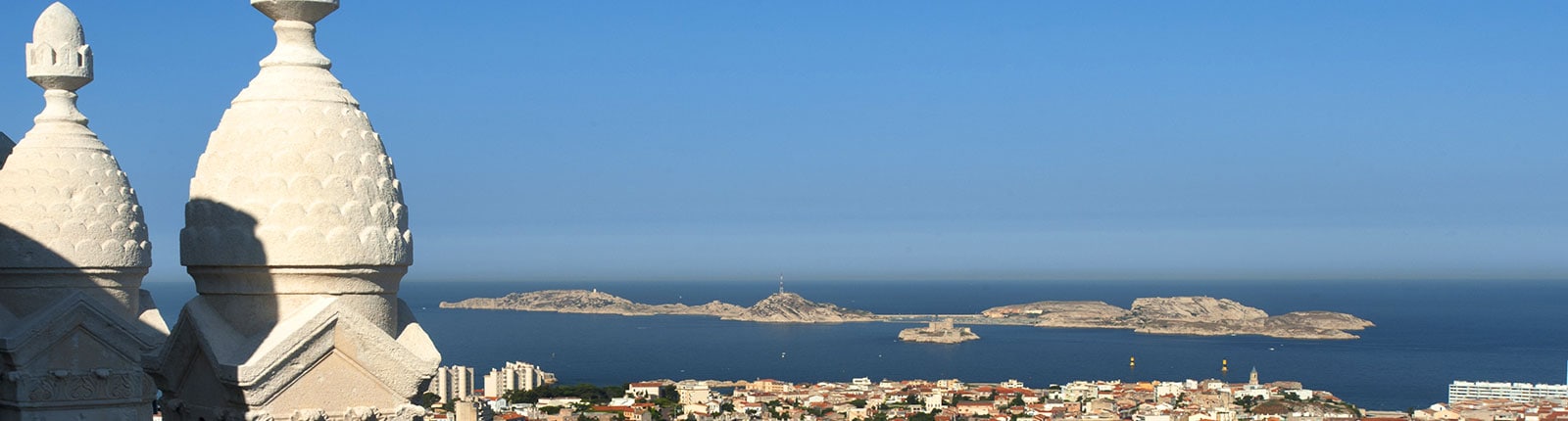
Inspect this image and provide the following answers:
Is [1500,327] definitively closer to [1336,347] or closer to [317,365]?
[1336,347]

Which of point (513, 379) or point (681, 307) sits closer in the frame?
point (513, 379)

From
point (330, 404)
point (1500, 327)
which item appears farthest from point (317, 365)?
point (1500, 327)

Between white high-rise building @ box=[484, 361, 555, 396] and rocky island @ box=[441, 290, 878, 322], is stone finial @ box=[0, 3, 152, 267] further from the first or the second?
rocky island @ box=[441, 290, 878, 322]

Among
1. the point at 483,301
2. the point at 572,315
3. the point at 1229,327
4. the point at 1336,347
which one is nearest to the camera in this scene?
the point at 1336,347

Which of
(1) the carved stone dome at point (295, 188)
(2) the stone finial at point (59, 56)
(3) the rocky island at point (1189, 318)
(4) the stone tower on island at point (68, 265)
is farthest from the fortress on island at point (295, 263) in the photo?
(3) the rocky island at point (1189, 318)

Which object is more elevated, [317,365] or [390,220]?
[390,220]

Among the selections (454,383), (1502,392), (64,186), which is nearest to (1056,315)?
(1502,392)

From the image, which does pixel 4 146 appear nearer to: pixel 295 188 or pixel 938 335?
pixel 295 188
